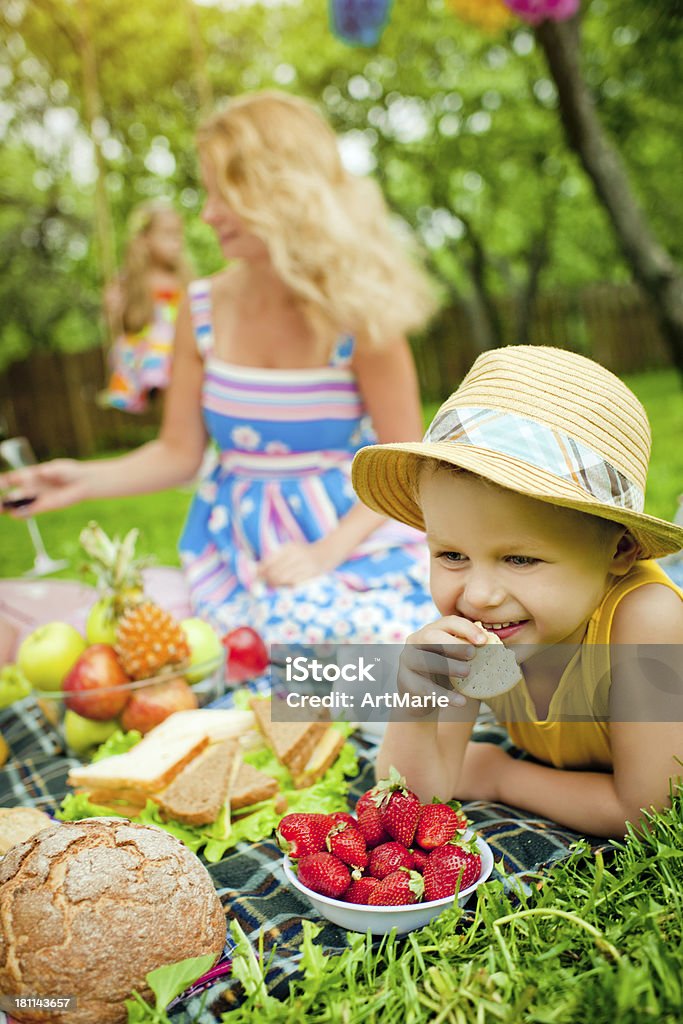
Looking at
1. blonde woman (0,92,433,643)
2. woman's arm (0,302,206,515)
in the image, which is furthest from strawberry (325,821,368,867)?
woman's arm (0,302,206,515)

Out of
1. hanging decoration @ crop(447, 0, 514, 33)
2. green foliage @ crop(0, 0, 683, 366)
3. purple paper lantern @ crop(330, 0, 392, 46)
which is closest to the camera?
hanging decoration @ crop(447, 0, 514, 33)

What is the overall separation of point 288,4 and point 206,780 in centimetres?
1571

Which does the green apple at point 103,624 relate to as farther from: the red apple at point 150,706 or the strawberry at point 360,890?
the strawberry at point 360,890

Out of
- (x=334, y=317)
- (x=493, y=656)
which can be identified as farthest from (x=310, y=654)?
(x=493, y=656)

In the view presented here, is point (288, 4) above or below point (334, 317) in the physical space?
above

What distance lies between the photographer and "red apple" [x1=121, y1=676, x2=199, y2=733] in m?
2.44

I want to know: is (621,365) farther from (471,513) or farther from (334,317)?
(471,513)

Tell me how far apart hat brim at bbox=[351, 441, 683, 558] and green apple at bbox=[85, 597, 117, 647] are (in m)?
1.07

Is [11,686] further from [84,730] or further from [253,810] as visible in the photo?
[253,810]

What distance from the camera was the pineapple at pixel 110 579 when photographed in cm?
260

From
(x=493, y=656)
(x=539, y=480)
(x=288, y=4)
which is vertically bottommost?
(x=493, y=656)

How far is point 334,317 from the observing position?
315cm

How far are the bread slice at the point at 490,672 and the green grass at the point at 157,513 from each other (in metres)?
3.63

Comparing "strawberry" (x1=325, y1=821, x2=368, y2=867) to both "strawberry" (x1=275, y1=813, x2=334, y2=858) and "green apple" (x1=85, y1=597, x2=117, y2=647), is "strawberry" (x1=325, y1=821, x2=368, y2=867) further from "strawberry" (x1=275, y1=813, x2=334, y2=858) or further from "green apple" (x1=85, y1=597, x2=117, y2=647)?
"green apple" (x1=85, y1=597, x2=117, y2=647)
